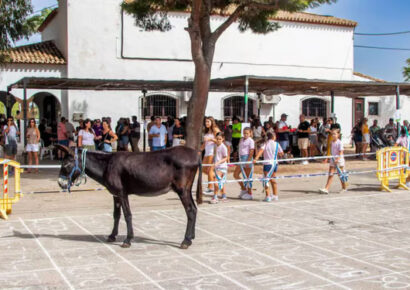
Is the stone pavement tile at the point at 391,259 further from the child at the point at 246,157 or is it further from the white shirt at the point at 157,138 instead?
the white shirt at the point at 157,138

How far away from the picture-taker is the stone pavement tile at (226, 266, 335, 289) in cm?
527

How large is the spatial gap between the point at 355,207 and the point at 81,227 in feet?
17.9

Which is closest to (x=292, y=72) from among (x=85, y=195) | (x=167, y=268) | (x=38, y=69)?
(x=38, y=69)

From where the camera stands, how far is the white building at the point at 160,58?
2472 centimetres

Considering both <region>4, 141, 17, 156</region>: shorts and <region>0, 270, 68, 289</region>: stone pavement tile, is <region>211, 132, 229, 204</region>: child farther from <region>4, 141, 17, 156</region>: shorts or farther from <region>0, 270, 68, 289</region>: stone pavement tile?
<region>4, 141, 17, 156</region>: shorts

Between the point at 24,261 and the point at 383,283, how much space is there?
13.8ft

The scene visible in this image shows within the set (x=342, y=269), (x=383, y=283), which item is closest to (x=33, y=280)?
(x=342, y=269)

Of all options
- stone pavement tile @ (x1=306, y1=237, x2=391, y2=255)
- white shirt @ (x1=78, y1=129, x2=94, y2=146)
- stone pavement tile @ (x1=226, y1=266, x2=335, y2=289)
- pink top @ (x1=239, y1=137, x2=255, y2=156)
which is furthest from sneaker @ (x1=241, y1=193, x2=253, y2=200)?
white shirt @ (x1=78, y1=129, x2=94, y2=146)

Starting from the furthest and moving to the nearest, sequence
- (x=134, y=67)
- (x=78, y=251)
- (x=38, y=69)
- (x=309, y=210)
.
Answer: (x=134, y=67), (x=38, y=69), (x=309, y=210), (x=78, y=251)

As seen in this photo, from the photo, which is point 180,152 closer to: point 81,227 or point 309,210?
point 81,227

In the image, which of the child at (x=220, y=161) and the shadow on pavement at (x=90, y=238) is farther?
the child at (x=220, y=161)

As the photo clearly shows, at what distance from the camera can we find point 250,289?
5133 mm

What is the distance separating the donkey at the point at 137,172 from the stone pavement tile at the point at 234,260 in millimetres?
529

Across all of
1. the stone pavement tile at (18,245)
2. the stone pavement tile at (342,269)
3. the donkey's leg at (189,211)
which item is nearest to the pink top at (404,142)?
the stone pavement tile at (342,269)
